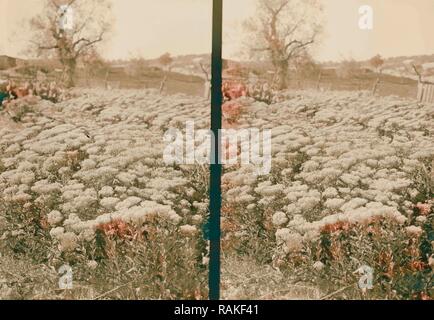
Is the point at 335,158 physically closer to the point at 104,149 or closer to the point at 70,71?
the point at 104,149

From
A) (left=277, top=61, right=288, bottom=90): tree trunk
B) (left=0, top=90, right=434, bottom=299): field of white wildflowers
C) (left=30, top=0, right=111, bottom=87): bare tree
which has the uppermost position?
(left=30, top=0, right=111, bottom=87): bare tree

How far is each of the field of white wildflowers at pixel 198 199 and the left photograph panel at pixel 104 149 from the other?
10mm

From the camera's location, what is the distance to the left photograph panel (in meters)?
5.16

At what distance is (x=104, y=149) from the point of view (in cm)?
522

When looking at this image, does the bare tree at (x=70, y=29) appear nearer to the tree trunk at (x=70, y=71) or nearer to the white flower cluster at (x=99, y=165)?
the tree trunk at (x=70, y=71)

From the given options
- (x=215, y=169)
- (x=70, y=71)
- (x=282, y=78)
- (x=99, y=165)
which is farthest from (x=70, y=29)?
(x=282, y=78)

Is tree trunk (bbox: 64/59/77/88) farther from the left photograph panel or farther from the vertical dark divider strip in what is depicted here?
the vertical dark divider strip

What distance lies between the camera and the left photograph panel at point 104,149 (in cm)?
516

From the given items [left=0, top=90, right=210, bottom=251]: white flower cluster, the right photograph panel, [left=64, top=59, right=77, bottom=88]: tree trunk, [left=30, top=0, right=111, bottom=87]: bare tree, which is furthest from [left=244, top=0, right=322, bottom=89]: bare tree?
[left=64, top=59, right=77, bottom=88]: tree trunk

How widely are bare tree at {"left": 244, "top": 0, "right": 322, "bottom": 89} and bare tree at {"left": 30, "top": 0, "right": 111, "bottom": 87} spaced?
1047 mm

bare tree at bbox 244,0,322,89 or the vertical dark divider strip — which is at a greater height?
bare tree at bbox 244,0,322,89
